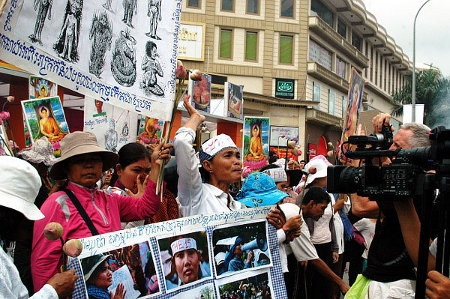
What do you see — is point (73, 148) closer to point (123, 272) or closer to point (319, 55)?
point (123, 272)

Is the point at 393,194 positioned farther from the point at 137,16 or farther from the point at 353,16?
the point at 353,16

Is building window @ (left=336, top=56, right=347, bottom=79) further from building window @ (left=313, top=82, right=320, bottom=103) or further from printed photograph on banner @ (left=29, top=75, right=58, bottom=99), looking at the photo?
printed photograph on banner @ (left=29, top=75, right=58, bottom=99)

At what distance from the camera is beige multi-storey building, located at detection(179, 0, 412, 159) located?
29688 mm

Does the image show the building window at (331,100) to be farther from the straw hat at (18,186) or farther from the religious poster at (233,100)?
the straw hat at (18,186)

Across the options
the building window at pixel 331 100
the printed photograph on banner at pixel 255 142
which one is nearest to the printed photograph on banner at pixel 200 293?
the printed photograph on banner at pixel 255 142

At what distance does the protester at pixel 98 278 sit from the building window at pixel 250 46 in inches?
1142

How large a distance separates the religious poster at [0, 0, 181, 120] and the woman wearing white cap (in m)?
0.22

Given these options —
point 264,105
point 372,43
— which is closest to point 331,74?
point 264,105

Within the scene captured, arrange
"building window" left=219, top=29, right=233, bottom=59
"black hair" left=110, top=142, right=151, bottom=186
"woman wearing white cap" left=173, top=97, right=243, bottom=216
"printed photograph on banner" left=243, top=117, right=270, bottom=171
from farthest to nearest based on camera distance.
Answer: "building window" left=219, top=29, right=233, bottom=59, "printed photograph on banner" left=243, top=117, right=270, bottom=171, "black hair" left=110, top=142, right=151, bottom=186, "woman wearing white cap" left=173, top=97, right=243, bottom=216

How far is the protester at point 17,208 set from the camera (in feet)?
6.27

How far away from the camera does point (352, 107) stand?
525cm

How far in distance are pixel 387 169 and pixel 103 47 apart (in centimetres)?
156

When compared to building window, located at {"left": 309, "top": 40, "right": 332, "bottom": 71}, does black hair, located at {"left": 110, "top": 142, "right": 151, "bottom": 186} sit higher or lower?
lower

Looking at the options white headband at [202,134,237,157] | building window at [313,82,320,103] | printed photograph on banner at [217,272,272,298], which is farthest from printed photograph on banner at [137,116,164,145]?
building window at [313,82,320,103]
